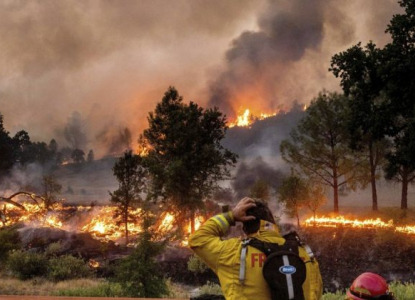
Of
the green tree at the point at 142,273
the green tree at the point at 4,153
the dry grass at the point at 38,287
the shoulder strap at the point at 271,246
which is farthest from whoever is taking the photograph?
the green tree at the point at 4,153

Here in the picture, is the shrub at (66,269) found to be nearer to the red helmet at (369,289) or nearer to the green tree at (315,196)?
the red helmet at (369,289)

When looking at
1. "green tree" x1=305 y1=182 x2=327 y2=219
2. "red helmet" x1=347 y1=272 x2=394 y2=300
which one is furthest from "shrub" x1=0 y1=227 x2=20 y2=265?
"green tree" x1=305 y1=182 x2=327 y2=219

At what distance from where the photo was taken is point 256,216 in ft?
10.4

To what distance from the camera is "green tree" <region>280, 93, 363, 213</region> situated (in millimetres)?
40719

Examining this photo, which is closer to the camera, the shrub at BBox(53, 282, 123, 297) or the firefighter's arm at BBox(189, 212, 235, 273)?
the firefighter's arm at BBox(189, 212, 235, 273)

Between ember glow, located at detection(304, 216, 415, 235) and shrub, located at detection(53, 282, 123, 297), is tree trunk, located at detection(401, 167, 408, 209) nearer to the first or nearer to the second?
ember glow, located at detection(304, 216, 415, 235)

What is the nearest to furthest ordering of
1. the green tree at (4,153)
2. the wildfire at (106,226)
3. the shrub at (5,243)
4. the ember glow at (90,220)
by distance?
the shrub at (5,243), the wildfire at (106,226), the ember glow at (90,220), the green tree at (4,153)

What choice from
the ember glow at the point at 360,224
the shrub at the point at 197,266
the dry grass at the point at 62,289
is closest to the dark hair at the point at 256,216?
the dry grass at the point at 62,289

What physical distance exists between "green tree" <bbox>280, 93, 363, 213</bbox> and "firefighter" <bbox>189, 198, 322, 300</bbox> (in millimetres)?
38631

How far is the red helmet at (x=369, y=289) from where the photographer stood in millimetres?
3742

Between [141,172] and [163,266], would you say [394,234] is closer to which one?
[163,266]

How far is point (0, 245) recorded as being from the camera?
24.0 meters

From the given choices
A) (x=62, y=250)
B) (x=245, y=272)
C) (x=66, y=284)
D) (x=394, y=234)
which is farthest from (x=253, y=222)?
(x=62, y=250)

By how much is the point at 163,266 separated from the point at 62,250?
35.4 ft
